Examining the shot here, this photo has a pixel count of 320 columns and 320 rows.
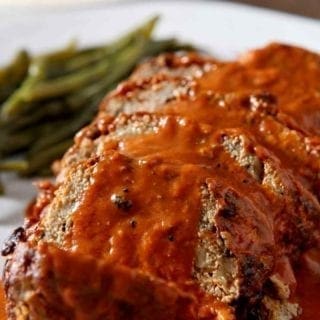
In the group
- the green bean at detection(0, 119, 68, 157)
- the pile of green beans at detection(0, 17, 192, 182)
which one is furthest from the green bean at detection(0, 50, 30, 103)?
the green bean at detection(0, 119, 68, 157)

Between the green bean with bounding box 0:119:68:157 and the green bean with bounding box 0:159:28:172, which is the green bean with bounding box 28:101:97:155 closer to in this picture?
the green bean with bounding box 0:119:68:157

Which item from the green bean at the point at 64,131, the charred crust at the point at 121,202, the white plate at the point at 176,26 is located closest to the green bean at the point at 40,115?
the green bean at the point at 64,131

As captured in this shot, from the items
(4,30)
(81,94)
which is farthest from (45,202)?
(4,30)

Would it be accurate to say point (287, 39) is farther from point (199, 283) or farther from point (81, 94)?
point (199, 283)

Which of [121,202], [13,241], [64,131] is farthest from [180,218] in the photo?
[64,131]

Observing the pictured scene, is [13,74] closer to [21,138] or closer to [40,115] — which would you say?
[40,115]

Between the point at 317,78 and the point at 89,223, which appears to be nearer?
the point at 89,223
